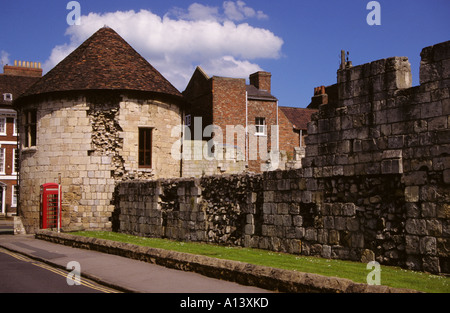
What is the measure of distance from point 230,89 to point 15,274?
985 inches

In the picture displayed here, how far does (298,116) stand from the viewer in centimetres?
4075

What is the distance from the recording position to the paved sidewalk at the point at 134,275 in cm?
887

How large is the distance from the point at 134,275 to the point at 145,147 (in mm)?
→ 13639

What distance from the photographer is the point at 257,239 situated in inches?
580

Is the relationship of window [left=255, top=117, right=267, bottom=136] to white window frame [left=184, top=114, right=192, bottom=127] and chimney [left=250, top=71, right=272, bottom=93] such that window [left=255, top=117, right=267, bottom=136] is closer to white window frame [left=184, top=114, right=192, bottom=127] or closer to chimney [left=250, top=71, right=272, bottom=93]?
chimney [left=250, top=71, right=272, bottom=93]

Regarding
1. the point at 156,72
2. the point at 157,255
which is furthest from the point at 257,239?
the point at 156,72

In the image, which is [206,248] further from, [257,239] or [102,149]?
[102,149]

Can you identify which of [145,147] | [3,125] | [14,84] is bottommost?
[145,147]

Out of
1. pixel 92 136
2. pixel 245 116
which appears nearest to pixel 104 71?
pixel 92 136

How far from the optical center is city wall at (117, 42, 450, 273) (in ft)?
33.8

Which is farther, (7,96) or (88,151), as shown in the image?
(7,96)

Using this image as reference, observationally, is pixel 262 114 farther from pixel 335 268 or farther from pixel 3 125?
pixel 335 268

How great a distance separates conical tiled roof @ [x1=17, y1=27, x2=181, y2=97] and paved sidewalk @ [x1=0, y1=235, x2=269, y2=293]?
9.88 meters

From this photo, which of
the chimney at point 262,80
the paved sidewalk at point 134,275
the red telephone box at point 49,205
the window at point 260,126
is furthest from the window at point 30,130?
the chimney at point 262,80
